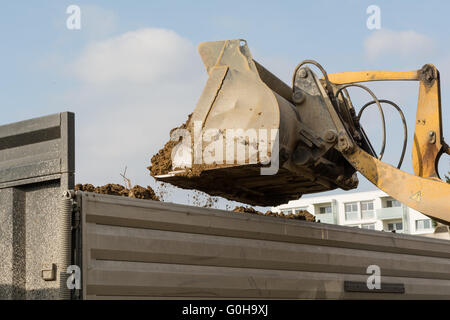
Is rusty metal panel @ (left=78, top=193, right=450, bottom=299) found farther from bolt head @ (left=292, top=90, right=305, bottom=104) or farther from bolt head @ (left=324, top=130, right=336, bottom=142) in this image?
bolt head @ (left=292, top=90, right=305, bottom=104)

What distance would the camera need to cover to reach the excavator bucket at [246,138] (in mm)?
4512

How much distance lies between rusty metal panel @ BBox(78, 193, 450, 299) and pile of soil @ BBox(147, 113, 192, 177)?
742 mm

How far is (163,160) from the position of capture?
4.80m

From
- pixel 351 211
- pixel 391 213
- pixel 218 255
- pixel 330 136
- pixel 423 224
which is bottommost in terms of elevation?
pixel 218 255

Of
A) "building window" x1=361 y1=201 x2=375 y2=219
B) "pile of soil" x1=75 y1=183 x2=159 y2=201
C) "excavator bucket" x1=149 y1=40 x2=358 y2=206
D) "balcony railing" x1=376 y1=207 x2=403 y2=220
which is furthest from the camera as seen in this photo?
"building window" x1=361 y1=201 x2=375 y2=219

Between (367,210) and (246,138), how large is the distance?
4729 centimetres

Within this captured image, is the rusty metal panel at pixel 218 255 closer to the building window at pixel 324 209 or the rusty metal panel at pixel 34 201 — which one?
the rusty metal panel at pixel 34 201

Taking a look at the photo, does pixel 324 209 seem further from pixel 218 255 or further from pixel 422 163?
pixel 218 255

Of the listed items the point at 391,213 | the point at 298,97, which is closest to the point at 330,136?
the point at 298,97

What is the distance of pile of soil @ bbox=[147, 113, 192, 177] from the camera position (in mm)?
4738

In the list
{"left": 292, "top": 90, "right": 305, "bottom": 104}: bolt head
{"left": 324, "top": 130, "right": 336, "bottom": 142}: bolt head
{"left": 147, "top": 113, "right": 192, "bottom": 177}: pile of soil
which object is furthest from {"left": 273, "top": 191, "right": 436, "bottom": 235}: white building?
{"left": 147, "top": 113, "right": 192, "bottom": 177}: pile of soil
